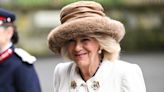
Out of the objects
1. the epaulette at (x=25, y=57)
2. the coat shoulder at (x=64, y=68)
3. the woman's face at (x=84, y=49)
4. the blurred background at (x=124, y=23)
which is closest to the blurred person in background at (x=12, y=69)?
the epaulette at (x=25, y=57)

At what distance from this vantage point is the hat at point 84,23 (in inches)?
122

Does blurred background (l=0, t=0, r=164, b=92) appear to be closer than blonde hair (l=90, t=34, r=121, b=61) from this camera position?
No

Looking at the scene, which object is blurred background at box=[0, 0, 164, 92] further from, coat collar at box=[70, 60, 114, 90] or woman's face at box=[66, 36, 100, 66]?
woman's face at box=[66, 36, 100, 66]

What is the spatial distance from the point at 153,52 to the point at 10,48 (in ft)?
48.3

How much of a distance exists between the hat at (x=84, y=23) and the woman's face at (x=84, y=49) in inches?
2.2

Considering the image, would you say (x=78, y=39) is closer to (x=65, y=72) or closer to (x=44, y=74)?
(x=65, y=72)

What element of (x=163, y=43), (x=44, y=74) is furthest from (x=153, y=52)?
(x=44, y=74)

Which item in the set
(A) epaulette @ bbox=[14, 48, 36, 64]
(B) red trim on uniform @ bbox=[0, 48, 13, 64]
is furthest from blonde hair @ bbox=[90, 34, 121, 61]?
(B) red trim on uniform @ bbox=[0, 48, 13, 64]

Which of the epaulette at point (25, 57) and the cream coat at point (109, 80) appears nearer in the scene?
the cream coat at point (109, 80)

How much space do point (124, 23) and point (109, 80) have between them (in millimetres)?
14416

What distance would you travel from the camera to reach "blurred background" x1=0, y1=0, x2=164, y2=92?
51.8ft

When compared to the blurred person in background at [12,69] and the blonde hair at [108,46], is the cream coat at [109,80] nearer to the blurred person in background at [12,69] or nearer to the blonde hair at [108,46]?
the blonde hair at [108,46]

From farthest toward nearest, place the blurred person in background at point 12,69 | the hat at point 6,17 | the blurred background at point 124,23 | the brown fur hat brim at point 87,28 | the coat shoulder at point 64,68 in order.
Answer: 1. the blurred background at point 124,23
2. the hat at point 6,17
3. the blurred person in background at point 12,69
4. the coat shoulder at point 64,68
5. the brown fur hat brim at point 87,28

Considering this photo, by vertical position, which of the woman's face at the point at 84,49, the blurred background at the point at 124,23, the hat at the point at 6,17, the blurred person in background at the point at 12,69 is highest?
the hat at the point at 6,17
